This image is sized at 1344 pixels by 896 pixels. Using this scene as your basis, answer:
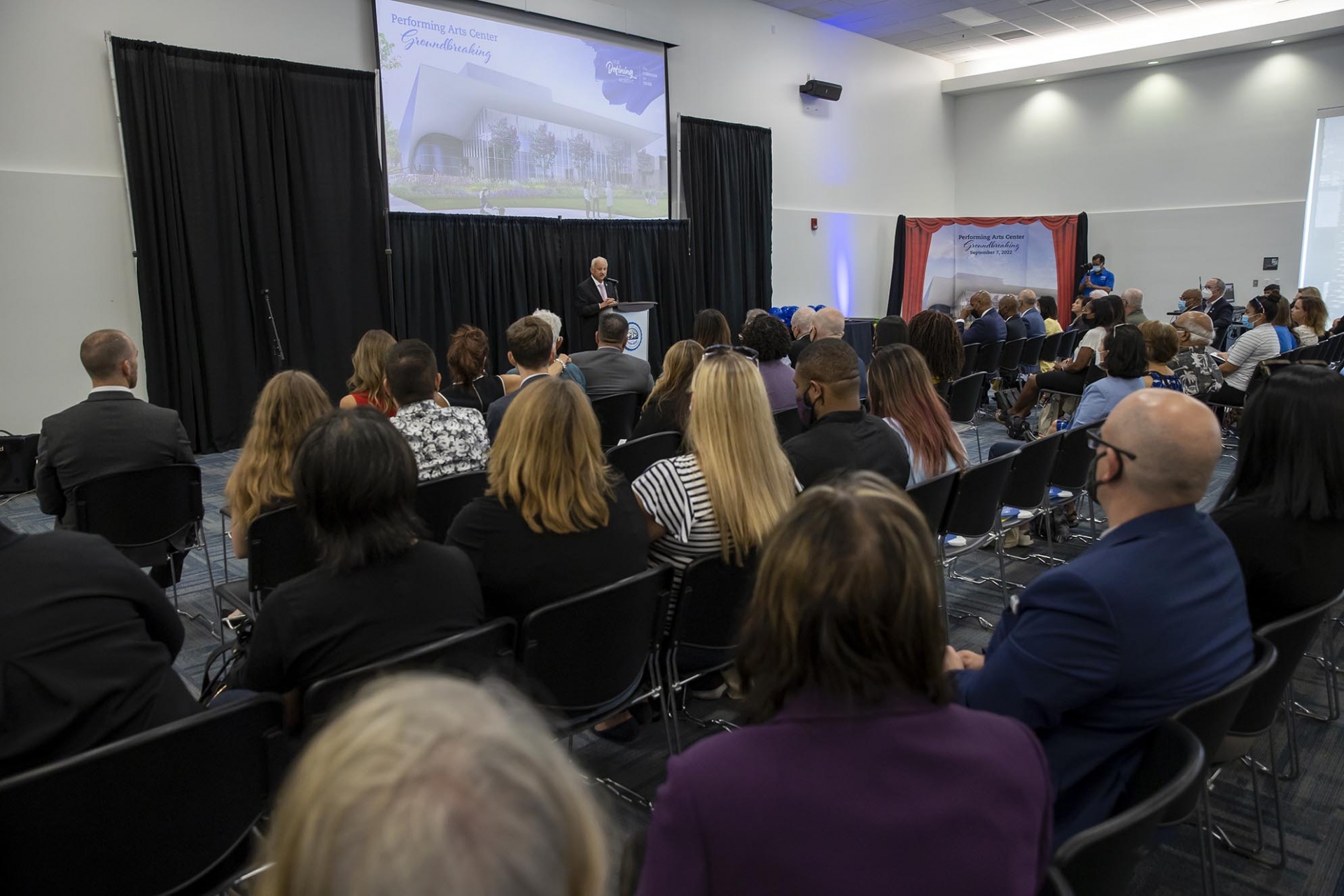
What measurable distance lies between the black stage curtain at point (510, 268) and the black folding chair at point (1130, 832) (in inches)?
299

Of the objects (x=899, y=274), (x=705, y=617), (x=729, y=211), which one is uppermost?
(x=729, y=211)

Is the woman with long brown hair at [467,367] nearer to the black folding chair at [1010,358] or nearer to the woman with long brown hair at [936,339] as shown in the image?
the woman with long brown hair at [936,339]

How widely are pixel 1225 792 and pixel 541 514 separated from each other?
2171 mm

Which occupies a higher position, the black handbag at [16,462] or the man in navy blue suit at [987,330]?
the man in navy blue suit at [987,330]

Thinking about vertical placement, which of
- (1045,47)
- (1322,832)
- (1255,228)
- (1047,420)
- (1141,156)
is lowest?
(1322,832)

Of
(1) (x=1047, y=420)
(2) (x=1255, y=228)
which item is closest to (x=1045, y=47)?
(2) (x=1255, y=228)

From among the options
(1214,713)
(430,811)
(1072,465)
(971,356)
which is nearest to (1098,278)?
(971,356)

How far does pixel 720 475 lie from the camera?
2.47 metres

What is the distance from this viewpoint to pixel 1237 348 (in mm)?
6785

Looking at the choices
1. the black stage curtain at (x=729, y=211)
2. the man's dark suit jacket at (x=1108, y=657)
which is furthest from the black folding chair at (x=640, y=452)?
the black stage curtain at (x=729, y=211)

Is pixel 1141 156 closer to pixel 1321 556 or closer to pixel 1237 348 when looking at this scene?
pixel 1237 348

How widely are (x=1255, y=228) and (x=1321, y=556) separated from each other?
12.3 metres

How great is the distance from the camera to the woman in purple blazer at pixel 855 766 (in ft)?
3.07

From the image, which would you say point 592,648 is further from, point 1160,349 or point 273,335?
point 273,335
